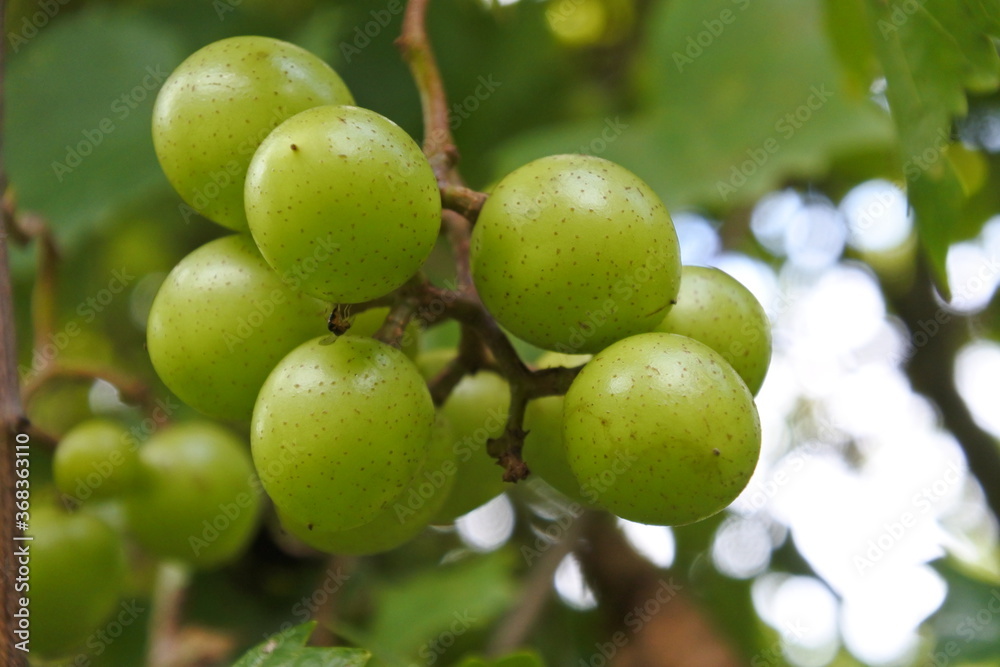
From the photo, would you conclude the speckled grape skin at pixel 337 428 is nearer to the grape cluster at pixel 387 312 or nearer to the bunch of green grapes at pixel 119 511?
the grape cluster at pixel 387 312

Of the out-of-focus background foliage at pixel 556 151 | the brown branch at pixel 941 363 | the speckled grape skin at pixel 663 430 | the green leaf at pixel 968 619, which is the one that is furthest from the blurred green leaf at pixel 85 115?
the brown branch at pixel 941 363

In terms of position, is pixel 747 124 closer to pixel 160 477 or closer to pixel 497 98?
pixel 497 98

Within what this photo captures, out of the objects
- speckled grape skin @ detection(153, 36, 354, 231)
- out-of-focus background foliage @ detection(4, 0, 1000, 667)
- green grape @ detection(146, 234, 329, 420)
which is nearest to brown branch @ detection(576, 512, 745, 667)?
out-of-focus background foliage @ detection(4, 0, 1000, 667)

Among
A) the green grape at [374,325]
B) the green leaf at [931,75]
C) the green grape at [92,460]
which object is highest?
the green leaf at [931,75]

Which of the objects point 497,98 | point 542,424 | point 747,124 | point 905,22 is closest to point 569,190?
point 542,424

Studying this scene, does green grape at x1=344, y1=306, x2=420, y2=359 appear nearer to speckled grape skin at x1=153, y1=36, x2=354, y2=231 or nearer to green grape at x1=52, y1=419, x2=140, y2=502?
speckled grape skin at x1=153, y1=36, x2=354, y2=231

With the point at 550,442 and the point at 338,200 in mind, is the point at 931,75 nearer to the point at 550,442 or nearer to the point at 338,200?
the point at 550,442

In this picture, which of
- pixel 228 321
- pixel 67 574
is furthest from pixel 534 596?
pixel 228 321
